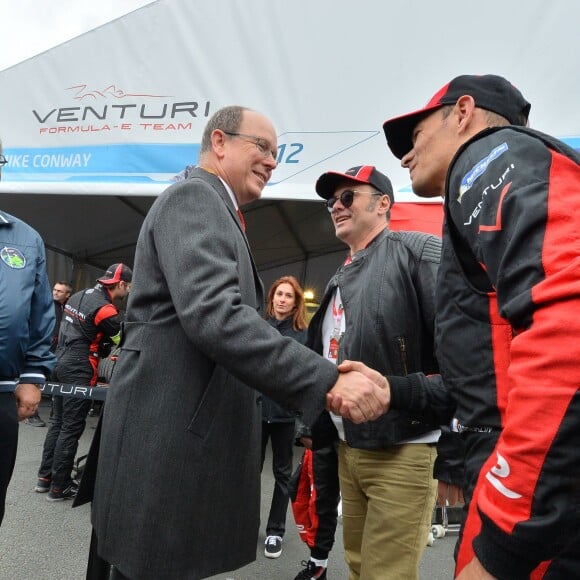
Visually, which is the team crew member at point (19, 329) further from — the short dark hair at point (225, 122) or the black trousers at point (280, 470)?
the black trousers at point (280, 470)

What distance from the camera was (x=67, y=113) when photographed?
5.60 m

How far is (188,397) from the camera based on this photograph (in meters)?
1.29

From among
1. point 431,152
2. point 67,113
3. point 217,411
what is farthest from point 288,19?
point 217,411

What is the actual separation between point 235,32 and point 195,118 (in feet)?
3.59

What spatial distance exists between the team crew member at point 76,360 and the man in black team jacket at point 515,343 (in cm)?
351

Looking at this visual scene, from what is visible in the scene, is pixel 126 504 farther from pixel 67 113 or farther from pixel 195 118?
pixel 67 113

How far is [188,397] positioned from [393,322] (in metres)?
0.94

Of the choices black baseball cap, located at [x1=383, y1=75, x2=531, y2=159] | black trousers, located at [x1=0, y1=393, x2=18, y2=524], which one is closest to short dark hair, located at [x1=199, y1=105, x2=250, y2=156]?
black baseball cap, located at [x1=383, y1=75, x2=531, y2=159]

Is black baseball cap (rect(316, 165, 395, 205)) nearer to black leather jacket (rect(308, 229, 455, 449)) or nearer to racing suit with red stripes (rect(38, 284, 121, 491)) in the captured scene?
black leather jacket (rect(308, 229, 455, 449))

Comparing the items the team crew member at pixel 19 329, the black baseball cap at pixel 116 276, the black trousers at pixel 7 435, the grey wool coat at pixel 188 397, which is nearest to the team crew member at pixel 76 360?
the black baseball cap at pixel 116 276

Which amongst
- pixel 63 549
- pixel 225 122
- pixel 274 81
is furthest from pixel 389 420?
pixel 274 81

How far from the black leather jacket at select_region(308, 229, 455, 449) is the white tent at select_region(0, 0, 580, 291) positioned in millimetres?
2459

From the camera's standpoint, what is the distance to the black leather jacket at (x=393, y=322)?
1827mm

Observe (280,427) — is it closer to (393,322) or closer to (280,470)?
Result: (280,470)
